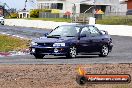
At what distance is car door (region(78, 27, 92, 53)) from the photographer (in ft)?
67.8

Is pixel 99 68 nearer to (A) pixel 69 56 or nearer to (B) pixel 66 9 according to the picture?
(A) pixel 69 56

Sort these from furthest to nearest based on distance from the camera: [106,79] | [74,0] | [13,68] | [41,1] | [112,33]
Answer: [41,1] → [74,0] → [112,33] → [13,68] → [106,79]

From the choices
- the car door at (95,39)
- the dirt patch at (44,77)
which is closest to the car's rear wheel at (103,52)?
the car door at (95,39)

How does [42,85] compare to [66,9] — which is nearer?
[42,85]

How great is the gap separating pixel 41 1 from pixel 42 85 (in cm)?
9806

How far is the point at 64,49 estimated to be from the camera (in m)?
19.8

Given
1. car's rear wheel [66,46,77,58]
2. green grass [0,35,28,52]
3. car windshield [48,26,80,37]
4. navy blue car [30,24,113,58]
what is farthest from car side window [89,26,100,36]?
green grass [0,35,28,52]

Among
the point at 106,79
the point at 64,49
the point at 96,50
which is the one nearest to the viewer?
the point at 106,79

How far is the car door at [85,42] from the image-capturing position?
20672 mm

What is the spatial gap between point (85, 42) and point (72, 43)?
96 cm

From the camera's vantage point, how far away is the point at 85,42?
68.6ft

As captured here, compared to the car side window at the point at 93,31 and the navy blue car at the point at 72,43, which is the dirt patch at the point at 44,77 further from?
the car side window at the point at 93,31

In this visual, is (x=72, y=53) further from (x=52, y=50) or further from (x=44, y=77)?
(x=44, y=77)

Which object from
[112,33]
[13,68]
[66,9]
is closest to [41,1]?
[66,9]
